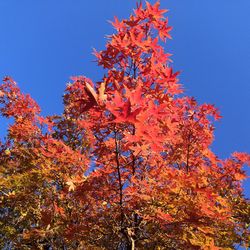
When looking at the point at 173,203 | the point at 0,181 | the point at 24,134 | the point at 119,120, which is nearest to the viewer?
the point at 119,120

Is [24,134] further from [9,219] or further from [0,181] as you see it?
[9,219]

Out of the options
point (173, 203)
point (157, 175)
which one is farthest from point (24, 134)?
point (173, 203)

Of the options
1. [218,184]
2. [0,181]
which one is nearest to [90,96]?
[218,184]

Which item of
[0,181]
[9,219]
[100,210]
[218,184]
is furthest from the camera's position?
[9,219]

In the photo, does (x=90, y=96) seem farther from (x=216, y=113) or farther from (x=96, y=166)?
(x=216, y=113)

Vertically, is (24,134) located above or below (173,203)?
above

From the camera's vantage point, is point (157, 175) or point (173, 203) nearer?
point (173, 203)

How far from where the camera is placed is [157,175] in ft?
16.5

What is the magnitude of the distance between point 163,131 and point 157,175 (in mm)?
763

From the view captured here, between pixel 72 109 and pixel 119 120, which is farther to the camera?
pixel 72 109

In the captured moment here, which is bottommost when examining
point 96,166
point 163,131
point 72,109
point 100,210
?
point 100,210

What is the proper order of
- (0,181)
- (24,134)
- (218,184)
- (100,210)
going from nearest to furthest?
(100,210) → (218,184) → (0,181) → (24,134)

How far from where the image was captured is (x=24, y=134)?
10438mm

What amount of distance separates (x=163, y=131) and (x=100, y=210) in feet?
5.81
